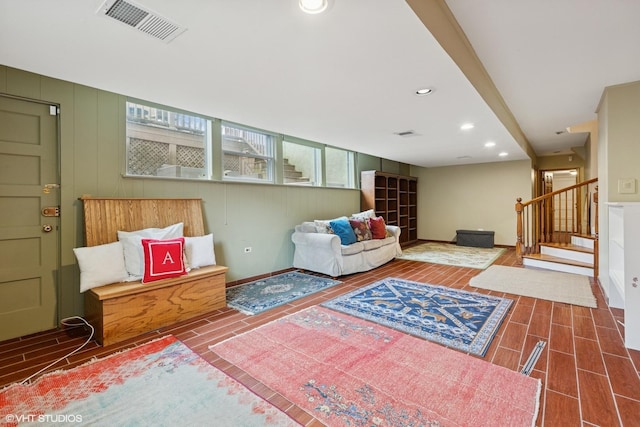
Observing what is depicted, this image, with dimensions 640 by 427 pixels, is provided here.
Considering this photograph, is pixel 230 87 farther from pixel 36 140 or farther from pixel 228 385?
pixel 228 385

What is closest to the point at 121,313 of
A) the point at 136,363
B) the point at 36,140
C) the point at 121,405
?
the point at 136,363

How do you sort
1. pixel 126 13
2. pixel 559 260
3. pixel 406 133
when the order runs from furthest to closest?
pixel 559 260, pixel 406 133, pixel 126 13

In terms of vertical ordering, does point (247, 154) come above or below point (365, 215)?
above

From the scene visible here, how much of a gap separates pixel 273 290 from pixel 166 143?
222cm

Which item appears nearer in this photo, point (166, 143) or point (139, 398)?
point (139, 398)

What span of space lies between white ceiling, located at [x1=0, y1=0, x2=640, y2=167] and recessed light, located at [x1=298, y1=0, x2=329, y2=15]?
0.04 metres

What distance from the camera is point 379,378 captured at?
1805 millimetres

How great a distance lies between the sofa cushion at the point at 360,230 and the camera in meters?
4.85

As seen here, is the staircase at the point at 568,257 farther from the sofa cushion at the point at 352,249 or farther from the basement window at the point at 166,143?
the basement window at the point at 166,143

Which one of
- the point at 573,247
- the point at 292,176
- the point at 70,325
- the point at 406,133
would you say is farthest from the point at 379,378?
the point at 573,247

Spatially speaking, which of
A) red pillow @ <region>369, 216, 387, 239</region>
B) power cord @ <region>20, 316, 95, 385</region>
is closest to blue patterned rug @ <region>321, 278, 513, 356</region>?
red pillow @ <region>369, 216, 387, 239</region>

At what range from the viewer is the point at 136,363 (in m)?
2.00

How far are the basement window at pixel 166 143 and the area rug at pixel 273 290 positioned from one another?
5.17ft

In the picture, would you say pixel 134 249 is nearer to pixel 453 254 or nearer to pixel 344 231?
pixel 344 231
